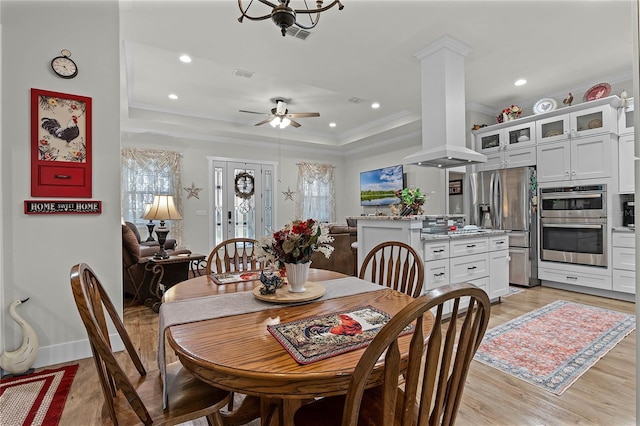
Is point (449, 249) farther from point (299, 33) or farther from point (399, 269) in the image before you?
point (299, 33)

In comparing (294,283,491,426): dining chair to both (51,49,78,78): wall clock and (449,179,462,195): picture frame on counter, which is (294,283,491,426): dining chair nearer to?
(51,49,78,78): wall clock

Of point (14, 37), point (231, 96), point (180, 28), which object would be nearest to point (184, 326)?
point (14, 37)

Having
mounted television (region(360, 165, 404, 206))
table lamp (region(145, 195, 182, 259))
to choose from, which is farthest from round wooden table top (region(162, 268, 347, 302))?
mounted television (region(360, 165, 404, 206))

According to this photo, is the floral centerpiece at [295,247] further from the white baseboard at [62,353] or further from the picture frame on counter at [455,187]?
the picture frame on counter at [455,187]

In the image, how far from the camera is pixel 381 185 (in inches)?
275

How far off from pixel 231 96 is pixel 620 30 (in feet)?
15.6

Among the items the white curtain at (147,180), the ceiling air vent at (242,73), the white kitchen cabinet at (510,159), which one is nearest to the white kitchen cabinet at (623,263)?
the white kitchen cabinet at (510,159)

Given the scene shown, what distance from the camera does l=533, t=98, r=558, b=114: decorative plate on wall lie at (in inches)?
173

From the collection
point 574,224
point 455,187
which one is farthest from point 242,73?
point 574,224

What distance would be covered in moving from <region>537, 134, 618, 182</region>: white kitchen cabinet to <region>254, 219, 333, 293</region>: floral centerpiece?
13.5 feet

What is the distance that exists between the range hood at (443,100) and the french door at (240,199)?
4.15 metres

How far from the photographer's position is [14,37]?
2154mm

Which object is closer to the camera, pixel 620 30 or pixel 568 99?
pixel 620 30

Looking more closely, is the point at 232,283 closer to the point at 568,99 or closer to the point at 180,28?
the point at 180,28
